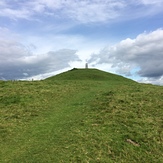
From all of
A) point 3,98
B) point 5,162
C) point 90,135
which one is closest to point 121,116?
point 90,135

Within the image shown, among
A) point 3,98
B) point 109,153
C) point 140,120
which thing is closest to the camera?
point 109,153

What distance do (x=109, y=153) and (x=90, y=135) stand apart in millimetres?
2156

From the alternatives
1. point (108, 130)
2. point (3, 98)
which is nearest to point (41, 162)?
point (108, 130)

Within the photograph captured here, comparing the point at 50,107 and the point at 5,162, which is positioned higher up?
the point at 50,107

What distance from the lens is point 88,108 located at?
813 inches

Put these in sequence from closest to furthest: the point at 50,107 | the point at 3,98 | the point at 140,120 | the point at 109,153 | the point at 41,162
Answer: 1. the point at 41,162
2. the point at 109,153
3. the point at 140,120
4. the point at 50,107
5. the point at 3,98

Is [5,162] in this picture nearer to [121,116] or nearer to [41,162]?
[41,162]

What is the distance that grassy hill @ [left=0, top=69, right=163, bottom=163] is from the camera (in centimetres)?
1271

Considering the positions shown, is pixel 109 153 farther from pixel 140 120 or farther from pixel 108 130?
pixel 140 120

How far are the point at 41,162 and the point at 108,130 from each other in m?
5.19

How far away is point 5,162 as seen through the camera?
12.1m

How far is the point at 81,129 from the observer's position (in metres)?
15.6

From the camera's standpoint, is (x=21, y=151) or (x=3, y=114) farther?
(x=3, y=114)

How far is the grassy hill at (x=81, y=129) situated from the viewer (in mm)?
12705
